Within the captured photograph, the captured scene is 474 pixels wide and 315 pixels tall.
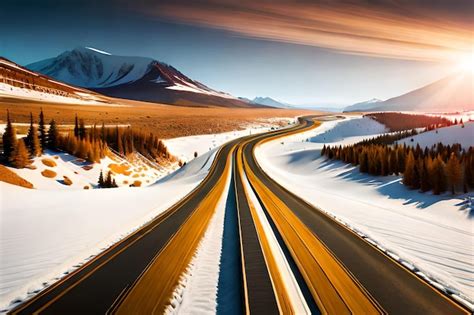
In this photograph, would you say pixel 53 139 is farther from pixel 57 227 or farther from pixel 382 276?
pixel 382 276

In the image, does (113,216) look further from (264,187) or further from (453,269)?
(453,269)

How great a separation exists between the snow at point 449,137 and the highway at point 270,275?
3115cm

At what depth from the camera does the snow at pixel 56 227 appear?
346 inches

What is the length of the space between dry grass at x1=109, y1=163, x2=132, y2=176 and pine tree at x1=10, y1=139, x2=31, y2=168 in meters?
12.4

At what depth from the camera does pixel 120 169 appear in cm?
4372

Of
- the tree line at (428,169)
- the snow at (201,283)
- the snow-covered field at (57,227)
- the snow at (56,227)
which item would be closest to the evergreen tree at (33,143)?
the snow-covered field at (57,227)

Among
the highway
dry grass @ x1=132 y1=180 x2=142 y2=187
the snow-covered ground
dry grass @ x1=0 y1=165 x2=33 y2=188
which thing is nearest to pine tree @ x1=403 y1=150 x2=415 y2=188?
the highway

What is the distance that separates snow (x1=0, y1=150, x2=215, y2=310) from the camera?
879 cm

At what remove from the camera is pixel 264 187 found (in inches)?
1003

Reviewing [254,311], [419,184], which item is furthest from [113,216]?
[419,184]

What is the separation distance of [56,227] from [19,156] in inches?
915

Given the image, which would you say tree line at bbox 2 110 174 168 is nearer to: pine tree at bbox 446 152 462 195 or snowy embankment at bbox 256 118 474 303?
snowy embankment at bbox 256 118 474 303

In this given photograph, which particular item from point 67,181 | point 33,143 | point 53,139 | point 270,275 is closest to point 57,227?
point 270,275

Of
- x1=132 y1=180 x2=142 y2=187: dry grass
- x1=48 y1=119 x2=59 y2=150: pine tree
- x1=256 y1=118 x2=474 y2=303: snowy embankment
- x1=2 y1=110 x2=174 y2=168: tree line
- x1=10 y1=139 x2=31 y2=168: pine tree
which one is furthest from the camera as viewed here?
x1=132 y1=180 x2=142 y2=187: dry grass
